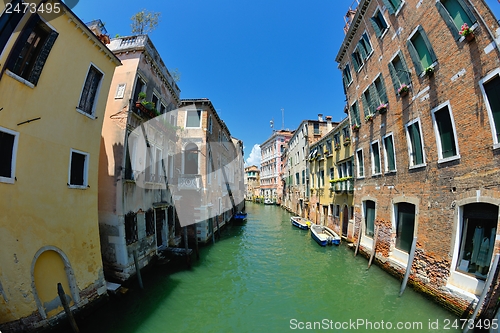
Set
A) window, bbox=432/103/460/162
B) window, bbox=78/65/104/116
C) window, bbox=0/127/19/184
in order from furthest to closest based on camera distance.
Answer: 1. window, bbox=432/103/460/162
2. window, bbox=78/65/104/116
3. window, bbox=0/127/19/184

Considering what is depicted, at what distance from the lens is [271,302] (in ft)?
25.0

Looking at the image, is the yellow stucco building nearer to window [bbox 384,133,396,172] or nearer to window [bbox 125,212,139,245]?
window [bbox 125,212,139,245]

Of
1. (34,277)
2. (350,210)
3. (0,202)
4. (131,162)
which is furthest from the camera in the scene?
(350,210)

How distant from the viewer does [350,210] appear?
1384cm

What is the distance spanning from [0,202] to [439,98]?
11238 millimetres

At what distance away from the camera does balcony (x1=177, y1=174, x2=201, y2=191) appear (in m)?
14.1

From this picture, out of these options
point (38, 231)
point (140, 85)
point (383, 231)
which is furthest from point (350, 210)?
point (38, 231)

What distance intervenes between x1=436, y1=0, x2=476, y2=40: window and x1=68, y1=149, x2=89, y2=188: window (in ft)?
35.9

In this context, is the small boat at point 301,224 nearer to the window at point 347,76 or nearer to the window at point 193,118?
the window at point 347,76

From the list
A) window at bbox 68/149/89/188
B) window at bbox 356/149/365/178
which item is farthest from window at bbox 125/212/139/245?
window at bbox 356/149/365/178

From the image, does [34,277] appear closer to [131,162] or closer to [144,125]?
[131,162]

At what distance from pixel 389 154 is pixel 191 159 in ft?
37.2

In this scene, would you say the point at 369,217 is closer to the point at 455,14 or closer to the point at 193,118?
the point at 455,14

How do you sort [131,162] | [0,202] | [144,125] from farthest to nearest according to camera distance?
[144,125], [131,162], [0,202]
